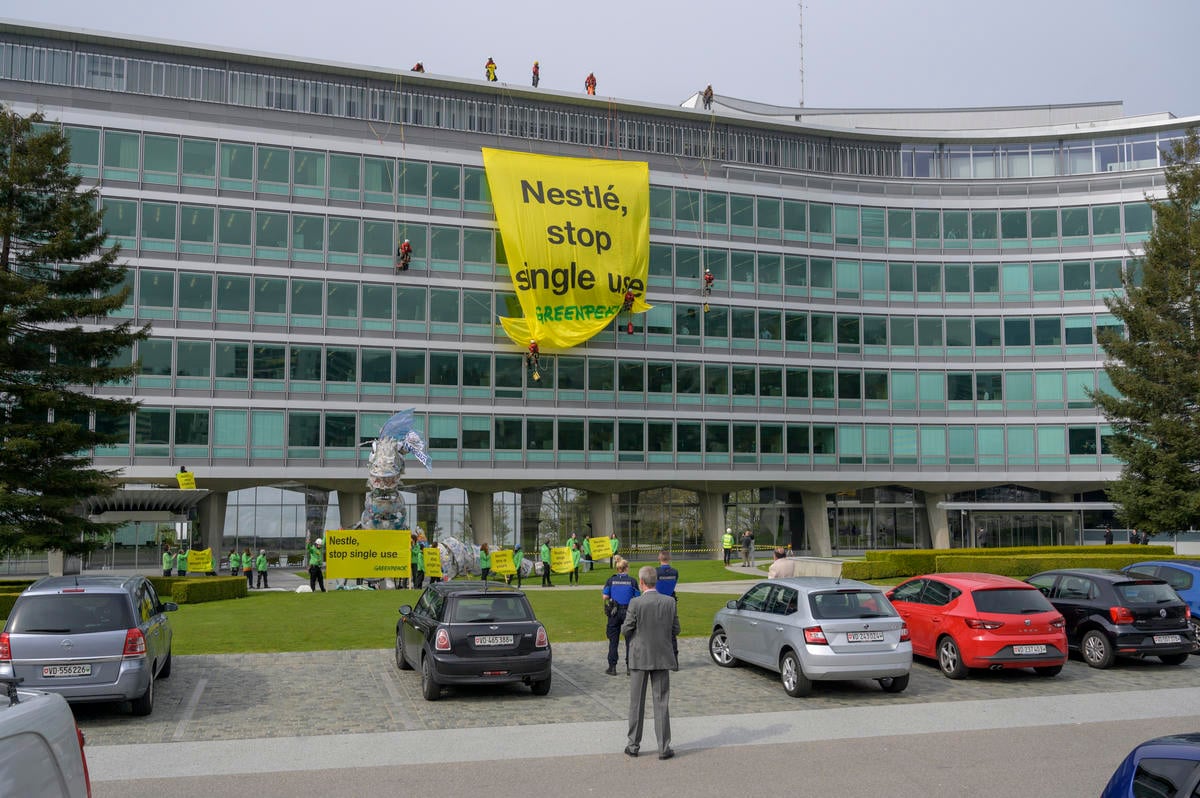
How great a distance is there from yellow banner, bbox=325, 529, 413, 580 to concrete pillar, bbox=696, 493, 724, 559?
2550cm

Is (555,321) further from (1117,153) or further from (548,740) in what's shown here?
(548,740)

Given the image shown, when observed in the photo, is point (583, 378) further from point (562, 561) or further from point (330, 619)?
point (330, 619)

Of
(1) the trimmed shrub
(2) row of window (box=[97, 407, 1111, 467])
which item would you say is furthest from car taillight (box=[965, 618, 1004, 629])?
(2) row of window (box=[97, 407, 1111, 467])

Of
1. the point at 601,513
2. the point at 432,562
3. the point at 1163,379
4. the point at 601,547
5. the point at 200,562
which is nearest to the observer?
the point at 432,562

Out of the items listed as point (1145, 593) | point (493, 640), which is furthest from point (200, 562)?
point (1145, 593)

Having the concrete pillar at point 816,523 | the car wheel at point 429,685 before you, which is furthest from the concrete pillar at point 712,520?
the car wheel at point 429,685

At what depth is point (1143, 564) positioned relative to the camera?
2108cm

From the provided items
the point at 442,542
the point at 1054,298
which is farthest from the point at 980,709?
the point at 1054,298

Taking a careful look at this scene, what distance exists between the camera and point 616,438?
52406 mm

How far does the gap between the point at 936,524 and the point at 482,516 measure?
25813mm

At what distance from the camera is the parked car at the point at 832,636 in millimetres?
13914

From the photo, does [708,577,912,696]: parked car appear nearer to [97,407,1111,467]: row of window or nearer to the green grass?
the green grass

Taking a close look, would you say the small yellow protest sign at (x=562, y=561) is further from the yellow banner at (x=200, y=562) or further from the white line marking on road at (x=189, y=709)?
the white line marking on road at (x=189, y=709)

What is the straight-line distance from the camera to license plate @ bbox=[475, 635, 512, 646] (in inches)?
545
